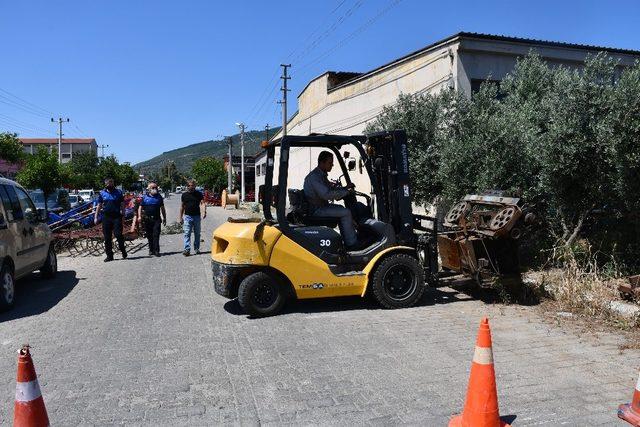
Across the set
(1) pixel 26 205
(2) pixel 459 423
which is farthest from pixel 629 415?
(1) pixel 26 205

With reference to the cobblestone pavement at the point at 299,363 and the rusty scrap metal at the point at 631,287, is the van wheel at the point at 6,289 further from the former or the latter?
the rusty scrap metal at the point at 631,287

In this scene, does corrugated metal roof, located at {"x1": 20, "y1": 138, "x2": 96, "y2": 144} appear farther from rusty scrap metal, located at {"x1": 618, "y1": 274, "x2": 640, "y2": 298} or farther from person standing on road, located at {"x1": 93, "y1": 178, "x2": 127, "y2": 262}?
rusty scrap metal, located at {"x1": 618, "y1": 274, "x2": 640, "y2": 298}

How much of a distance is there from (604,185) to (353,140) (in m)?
3.72

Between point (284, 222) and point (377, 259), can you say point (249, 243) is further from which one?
point (377, 259)

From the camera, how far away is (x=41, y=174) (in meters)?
30.7

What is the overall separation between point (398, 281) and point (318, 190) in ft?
5.40

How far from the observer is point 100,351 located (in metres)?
5.54

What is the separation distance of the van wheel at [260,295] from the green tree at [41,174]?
2724 cm

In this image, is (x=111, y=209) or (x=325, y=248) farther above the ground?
(x=111, y=209)

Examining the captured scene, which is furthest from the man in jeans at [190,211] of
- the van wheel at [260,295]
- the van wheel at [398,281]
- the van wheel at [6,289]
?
the van wheel at [398,281]

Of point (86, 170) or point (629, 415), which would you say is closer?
point (629, 415)

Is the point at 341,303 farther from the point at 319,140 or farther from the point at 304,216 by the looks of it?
the point at 319,140

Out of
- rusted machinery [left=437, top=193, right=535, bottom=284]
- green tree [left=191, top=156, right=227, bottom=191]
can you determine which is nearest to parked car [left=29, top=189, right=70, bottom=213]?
rusted machinery [left=437, top=193, right=535, bottom=284]

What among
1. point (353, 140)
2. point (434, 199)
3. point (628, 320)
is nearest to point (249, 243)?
point (353, 140)
